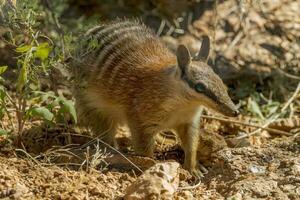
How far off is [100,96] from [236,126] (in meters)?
1.46

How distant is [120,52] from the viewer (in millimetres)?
5895

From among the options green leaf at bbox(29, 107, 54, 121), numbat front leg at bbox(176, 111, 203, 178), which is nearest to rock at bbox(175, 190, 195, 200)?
numbat front leg at bbox(176, 111, 203, 178)

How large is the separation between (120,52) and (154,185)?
2.12 m

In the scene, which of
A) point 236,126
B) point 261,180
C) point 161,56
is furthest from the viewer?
point 236,126

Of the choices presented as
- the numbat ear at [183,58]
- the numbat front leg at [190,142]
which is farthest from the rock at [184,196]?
the numbat ear at [183,58]

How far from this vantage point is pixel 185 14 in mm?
7770

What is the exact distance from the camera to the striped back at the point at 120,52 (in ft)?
19.0

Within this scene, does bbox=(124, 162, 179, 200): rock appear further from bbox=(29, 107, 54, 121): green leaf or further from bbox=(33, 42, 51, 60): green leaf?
bbox=(33, 42, 51, 60): green leaf

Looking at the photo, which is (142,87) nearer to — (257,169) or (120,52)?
(120,52)

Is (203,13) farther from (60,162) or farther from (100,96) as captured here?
(60,162)

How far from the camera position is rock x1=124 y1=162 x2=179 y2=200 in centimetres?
400

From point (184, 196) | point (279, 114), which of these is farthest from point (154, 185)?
point (279, 114)

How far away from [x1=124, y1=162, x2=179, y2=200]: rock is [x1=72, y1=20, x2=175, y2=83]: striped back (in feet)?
5.49

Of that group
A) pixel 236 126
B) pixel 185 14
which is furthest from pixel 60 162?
pixel 185 14
